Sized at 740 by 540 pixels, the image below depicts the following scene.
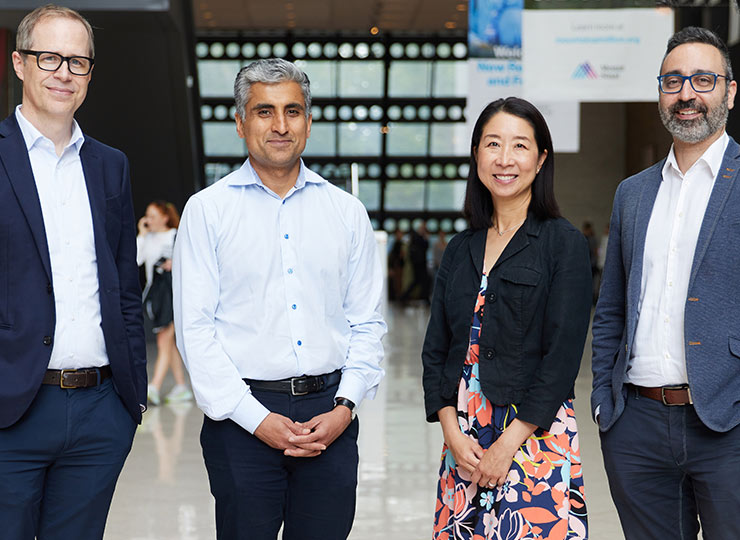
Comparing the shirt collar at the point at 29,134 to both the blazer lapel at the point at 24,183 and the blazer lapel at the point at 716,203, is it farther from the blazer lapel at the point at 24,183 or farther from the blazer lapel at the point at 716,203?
the blazer lapel at the point at 716,203

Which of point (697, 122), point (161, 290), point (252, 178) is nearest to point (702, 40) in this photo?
point (697, 122)

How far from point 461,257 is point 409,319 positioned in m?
14.2

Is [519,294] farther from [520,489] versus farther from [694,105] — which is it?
[694,105]

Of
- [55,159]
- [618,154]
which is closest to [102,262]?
[55,159]

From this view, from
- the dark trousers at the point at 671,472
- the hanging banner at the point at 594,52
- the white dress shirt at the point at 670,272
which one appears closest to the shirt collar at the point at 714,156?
the white dress shirt at the point at 670,272

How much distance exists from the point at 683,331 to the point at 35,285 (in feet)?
6.08

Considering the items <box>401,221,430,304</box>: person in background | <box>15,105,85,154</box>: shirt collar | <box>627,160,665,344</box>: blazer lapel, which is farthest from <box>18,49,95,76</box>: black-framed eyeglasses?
<box>401,221,430,304</box>: person in background

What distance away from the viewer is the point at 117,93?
11.3 meters

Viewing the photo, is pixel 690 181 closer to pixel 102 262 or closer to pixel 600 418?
pixel 600 418

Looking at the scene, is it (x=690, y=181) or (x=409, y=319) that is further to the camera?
(x=409, y=319)

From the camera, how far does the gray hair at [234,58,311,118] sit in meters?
2.68

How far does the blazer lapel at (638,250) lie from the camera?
2.75 metres

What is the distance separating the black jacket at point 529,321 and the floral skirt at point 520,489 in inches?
2.4

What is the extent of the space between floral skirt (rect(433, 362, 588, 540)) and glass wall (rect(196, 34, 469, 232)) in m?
21.7
